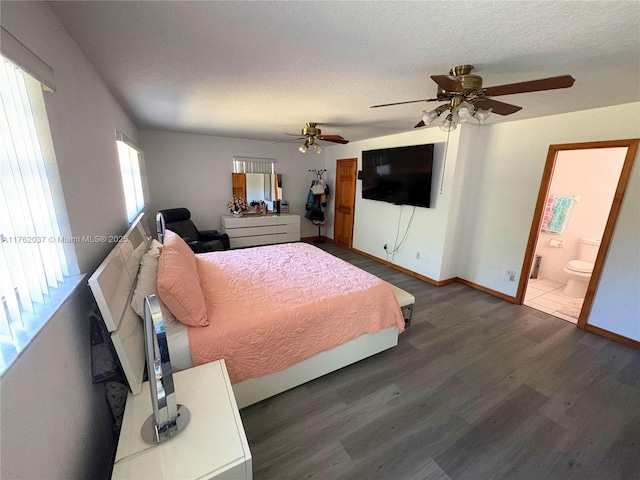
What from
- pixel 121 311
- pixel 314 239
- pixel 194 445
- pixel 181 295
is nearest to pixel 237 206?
pixel 314 239

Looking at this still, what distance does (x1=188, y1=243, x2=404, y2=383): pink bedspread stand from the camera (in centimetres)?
162

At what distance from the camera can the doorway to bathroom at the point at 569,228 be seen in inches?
126

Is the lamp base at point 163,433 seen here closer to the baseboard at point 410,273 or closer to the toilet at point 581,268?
the baseboard at point 410,273

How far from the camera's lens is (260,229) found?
5141 millimetres

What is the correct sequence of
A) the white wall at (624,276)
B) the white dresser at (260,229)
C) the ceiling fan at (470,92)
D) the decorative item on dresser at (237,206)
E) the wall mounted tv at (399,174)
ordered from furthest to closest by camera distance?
the decorative item on dresser at (237,206) < the white dresser at (260,229) < the wall mounted tv at (399,174) < the white wall at (624,276) < the ceiling fan at (470,92)

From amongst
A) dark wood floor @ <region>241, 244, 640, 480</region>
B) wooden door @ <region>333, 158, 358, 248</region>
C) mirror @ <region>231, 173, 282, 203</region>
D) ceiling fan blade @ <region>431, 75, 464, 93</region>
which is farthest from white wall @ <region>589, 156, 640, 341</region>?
mirror @ <region>231, 173, 282, 203</region>

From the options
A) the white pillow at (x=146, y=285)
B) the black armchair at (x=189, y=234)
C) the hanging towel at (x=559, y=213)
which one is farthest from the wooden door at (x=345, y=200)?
the white pillow at (x=146, y=285)

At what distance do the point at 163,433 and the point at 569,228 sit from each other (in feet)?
17.8

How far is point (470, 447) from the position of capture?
154 centimetres

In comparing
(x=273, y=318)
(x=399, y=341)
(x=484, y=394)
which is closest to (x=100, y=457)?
(x=273, y=318)

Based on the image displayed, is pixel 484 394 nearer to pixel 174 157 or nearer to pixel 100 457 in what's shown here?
pixel 100 457

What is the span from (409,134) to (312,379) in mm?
3617

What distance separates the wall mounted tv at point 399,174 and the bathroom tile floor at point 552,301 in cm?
191

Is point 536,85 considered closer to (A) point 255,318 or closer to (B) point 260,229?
(A) point 255,318
